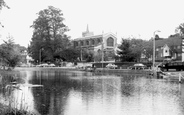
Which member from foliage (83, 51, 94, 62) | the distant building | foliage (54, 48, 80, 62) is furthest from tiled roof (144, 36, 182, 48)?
foliage (54, 48, 80, 62)

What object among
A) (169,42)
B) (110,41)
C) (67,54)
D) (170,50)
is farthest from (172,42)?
(110,41)

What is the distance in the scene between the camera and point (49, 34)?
92438mm

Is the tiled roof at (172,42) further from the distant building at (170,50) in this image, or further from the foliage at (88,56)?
the foliage at (88,56)

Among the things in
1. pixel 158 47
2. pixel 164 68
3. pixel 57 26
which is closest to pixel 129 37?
pixel 158 47

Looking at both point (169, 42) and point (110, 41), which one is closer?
point (169, 42)

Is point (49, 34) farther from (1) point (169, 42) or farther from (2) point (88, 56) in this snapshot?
(1) point (169, 42)

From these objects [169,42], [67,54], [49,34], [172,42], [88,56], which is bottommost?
[88,56]

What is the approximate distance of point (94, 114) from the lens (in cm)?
1075

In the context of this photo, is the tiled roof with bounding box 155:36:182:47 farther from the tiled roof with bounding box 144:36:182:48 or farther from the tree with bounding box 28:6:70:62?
the tree with bounding box 28:6:70:62

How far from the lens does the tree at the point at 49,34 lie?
90188 millimetres

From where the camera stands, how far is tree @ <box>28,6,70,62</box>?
9019 centimetres

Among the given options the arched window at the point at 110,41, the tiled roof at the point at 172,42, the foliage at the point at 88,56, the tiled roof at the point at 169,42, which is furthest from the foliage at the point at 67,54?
the arched window at the point at 110,41

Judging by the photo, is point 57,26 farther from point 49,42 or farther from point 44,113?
point 44,113

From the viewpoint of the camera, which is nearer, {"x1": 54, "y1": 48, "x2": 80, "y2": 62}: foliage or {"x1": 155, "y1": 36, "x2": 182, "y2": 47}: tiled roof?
{"x1": 155, "y1": 36, "x2": 182, "y2": 47}: tiled roof
